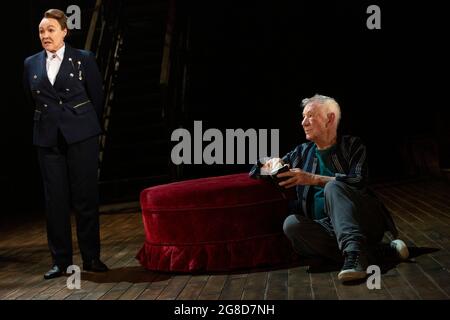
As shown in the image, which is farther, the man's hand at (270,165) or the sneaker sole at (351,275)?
the man's hand at (270,165)

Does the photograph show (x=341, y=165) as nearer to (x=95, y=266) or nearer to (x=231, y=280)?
(x=231, y=280)

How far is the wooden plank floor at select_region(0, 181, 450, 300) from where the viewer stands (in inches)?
113

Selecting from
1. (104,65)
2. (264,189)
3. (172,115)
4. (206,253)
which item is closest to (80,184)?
(206,253)

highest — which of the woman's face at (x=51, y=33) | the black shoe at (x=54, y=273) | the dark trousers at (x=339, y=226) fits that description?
the woman's face at (x=51, y=33)

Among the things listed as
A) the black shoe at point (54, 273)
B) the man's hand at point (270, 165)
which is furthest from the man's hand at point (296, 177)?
the black shoe at point (54, 273)

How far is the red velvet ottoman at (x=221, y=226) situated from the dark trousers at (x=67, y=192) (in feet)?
1.27

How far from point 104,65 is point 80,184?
499 centimetres

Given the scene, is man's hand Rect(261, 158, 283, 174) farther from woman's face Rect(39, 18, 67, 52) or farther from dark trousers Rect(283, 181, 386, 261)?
woman's face Rect(39, 18, 67, 52)

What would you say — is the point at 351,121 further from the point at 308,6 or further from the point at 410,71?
the point at 308,6

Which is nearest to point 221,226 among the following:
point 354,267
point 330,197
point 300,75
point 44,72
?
point 330,197

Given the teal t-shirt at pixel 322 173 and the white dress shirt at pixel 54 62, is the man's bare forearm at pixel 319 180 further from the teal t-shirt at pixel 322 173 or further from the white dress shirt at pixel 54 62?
the white dress shirt at pixel 54 62

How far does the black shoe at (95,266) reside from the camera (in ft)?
12.2

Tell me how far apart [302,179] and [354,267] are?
1.80 ft

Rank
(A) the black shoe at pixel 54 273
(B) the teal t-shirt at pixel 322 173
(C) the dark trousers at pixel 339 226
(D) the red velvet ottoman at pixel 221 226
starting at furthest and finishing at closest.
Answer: (A) the black shoe at pixel 54 273 → (D) the red velvet ottoman at pixel 221 226 → (B) the teal t-shirt at pixel 322 173 → (C) the dark trousers at pixel 339 226
